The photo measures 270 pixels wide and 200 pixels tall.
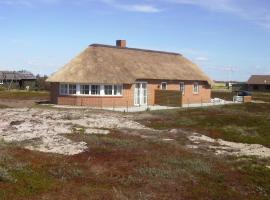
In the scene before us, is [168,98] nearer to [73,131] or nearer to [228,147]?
[73,131]

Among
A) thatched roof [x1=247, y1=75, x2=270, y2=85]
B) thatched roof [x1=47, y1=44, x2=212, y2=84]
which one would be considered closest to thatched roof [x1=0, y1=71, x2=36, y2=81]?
thatched roof [x1=47, y1=44, x2=212, y2=84]

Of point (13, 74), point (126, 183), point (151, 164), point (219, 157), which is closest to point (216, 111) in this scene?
point (219, 157)

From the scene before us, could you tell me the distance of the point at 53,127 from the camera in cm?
2844

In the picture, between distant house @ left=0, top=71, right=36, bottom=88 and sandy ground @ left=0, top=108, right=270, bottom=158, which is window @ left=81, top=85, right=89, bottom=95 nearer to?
sandy ground @ left=0, top=108, right=270, bottom=158

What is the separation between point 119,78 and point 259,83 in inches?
3165

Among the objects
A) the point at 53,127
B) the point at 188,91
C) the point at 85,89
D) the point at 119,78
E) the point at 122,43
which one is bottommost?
the point at 53,127

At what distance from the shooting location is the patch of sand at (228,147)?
2356 centimetres

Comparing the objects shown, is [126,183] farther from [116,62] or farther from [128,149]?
[116,62]

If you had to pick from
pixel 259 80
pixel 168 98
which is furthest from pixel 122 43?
pixel 259 80

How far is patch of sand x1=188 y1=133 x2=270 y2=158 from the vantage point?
2356cm

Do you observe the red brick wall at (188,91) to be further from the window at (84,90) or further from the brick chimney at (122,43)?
the brick chimney at (122,43)

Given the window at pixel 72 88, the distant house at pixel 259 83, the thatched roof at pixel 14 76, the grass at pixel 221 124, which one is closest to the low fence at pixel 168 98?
the grass at pixel 221 124

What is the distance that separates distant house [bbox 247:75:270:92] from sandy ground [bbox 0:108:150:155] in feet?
290

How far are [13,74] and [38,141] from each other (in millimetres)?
72367
